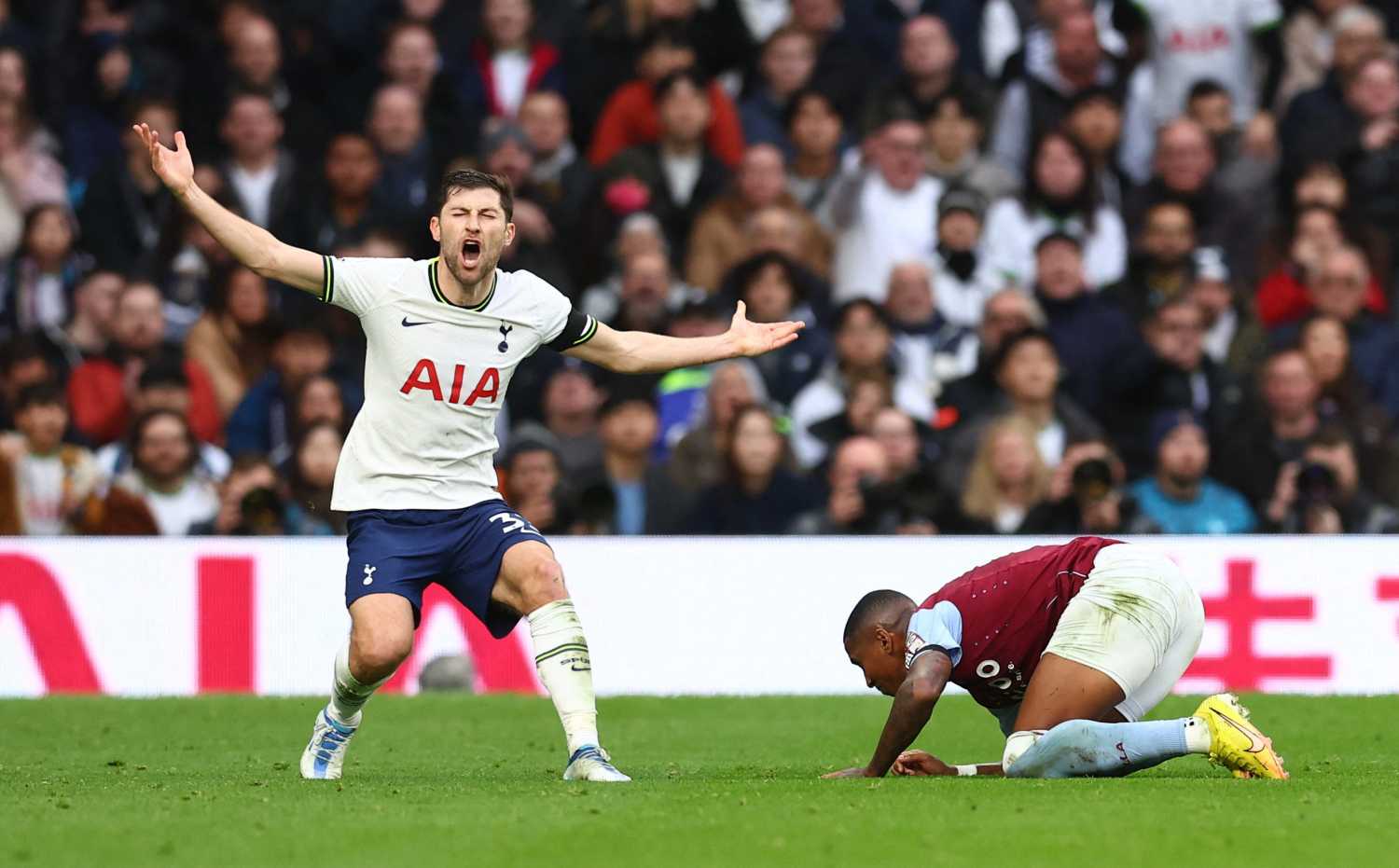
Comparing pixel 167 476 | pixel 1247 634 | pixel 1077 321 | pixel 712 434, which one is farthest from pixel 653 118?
pixel 1247 634

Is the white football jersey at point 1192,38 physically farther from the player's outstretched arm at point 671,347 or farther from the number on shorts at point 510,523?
the number on shorts at point 510,523

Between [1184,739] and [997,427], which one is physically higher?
[997,427]

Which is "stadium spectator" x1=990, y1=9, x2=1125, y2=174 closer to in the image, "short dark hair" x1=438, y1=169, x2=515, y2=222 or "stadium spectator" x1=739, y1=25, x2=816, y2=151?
"stadium spectator" x1=739, y1=25, x2=816, y2=151

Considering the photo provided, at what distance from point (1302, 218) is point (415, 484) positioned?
32.1ft

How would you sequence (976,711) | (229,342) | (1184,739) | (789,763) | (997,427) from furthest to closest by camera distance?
(229,342), (997,427), (976,711), (789,763), (1184,739)

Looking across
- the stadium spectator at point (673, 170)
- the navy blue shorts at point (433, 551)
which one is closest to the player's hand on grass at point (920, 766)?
the navy blue shorts at point (433, 551)

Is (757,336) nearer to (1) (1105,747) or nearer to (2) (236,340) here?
(1) (1105,747)

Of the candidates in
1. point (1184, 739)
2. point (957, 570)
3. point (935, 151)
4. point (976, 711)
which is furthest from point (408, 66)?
point (1184, 739)

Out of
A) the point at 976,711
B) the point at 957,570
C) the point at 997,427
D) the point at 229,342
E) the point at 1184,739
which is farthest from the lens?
the point at 229,342

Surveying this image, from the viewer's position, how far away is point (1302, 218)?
17.1m

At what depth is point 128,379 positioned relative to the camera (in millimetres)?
16188

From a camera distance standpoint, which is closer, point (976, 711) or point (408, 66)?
point (976, 711)

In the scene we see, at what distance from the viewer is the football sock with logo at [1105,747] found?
8672mm

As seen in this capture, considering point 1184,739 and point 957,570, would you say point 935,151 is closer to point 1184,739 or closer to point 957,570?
point 957,570
